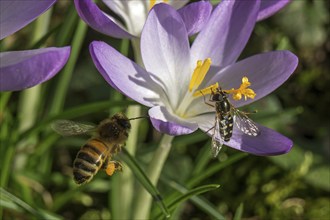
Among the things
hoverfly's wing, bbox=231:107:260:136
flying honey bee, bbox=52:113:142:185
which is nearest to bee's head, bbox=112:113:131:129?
flying honey bee, bbox=52:113:142:185

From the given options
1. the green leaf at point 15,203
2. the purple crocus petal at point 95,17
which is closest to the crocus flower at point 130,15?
the purple crocus petal at point 95,17

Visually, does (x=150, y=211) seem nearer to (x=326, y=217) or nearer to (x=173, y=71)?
(x=173, y=71)

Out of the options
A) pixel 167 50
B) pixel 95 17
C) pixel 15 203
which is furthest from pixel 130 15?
pixel 15 203

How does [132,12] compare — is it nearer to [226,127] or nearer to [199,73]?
[199,73]

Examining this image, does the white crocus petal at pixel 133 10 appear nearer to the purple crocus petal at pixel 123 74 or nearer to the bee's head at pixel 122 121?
the purple crocus petal at pixel 123 74

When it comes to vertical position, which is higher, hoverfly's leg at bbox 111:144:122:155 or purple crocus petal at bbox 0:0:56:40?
purple crocus petal at bbox 0:0:56:40

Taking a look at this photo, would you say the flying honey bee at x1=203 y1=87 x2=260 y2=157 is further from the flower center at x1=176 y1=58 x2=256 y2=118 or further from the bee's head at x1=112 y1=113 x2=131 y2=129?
the bee's head at x1=112 y1=113 x2=131 y2=129

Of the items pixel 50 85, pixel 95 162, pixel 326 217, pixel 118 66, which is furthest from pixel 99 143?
pixel 326 217

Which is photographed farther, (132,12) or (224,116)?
(132,12)
